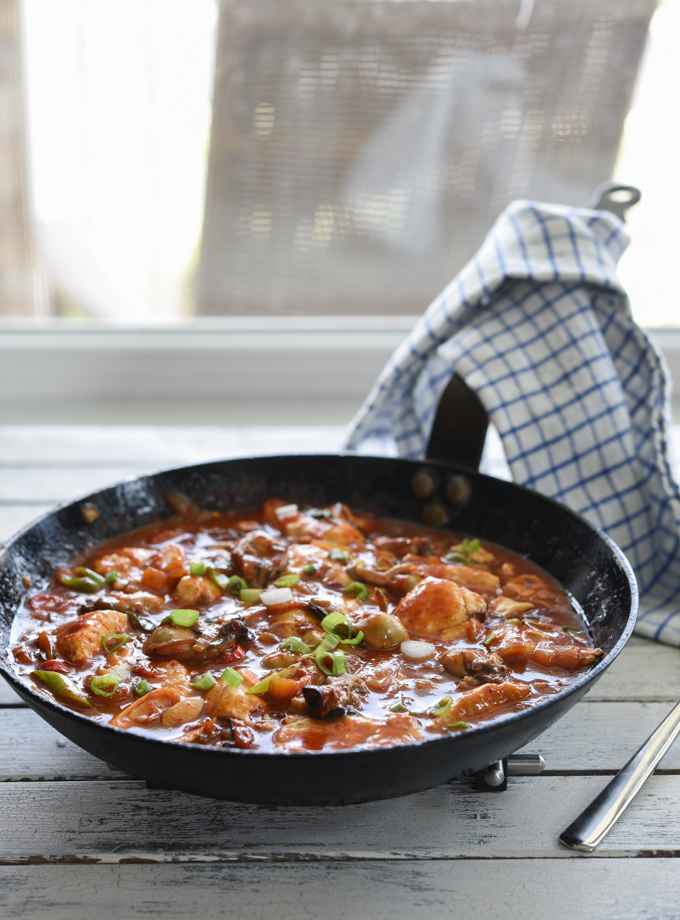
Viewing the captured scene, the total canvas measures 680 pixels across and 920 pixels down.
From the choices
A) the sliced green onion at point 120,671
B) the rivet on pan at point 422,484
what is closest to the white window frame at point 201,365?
the rivet on pan at point 422,484

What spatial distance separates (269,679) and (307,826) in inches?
9.0

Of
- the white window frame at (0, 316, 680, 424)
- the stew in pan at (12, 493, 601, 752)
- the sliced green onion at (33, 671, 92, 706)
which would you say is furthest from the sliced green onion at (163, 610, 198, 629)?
the white window frame at (0, 316, 680, 424)

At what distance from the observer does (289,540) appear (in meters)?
1.96

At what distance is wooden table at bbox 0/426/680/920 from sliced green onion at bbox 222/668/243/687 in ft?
0.64

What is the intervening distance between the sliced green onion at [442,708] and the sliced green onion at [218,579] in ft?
1.83

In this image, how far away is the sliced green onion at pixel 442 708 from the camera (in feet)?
4.26

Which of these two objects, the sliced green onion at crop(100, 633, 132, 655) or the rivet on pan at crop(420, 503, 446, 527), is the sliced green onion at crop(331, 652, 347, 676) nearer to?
the sliced green onion at crop(100, 633, 132, 655)

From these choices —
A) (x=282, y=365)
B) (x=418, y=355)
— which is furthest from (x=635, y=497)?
(x=282, y=365)

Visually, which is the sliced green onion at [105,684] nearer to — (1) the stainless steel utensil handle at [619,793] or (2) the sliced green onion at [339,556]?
(2) the sliced green onion at [339,556]

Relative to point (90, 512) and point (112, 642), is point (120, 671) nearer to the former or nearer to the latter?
point (112, 642)

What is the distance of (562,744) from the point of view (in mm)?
1539

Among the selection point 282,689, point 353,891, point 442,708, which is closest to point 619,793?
point 442,708

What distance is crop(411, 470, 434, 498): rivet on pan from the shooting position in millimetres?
2094

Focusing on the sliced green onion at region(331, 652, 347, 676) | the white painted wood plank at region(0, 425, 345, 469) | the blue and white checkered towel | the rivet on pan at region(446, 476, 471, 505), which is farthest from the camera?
Answer: the white painted wood plank at region(0, 425, 345, 469)
